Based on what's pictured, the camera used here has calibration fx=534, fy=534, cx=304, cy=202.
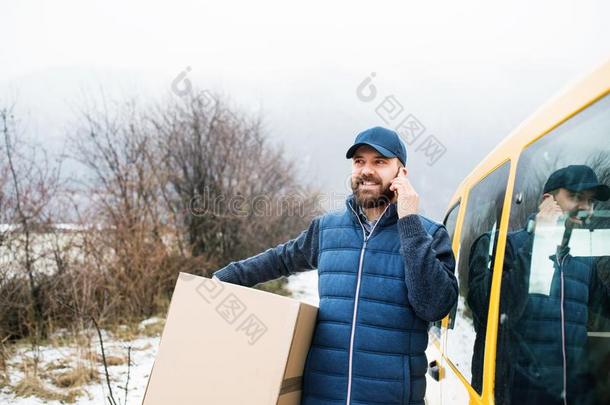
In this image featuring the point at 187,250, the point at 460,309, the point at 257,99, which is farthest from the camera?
the point at 257,99

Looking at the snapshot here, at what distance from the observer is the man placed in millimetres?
1799

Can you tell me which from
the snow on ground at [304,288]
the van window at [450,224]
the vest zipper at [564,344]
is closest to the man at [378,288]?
the vest zipper at [564,344]

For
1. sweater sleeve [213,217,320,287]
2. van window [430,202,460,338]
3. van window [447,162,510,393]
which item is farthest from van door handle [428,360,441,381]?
sweater sleeve [213,217,320,287]

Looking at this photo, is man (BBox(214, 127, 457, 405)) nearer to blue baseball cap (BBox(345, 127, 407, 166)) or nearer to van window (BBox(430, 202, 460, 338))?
blue baseball cap (BBox(345, 127, 407, 166))

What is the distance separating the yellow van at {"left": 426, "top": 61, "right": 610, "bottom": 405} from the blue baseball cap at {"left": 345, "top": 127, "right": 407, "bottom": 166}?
420mm

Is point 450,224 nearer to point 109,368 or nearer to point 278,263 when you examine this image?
point 278,263

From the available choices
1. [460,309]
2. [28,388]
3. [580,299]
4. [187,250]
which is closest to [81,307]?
[28,388]

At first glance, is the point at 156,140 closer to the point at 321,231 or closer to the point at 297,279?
the point at 297,279

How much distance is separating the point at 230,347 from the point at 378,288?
21.6 inches

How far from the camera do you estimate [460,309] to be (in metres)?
2.29

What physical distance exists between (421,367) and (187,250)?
8.93m

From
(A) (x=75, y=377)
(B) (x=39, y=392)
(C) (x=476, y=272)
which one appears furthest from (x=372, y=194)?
(A) (x=75, y=377)

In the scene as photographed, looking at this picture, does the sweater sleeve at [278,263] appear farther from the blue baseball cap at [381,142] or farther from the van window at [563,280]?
the van window at [563,280]

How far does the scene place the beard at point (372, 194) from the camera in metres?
2.04
